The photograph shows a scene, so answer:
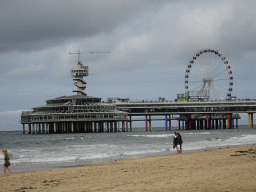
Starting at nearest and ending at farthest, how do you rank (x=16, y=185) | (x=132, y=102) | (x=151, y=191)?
(x=151, y=191), (x=16, y=185), (x=132, y=102)

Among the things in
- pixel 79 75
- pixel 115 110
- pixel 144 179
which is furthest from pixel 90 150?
pixel 79 75

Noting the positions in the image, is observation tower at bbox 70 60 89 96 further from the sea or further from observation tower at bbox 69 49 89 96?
the sea

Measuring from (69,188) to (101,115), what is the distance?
82561 millimetres

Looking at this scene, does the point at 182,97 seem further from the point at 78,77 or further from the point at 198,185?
the point at 198,185

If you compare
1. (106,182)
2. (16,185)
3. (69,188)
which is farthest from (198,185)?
(16,185)

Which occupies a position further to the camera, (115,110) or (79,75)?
(79,75)

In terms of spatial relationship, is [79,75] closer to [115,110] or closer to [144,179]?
[115,110]

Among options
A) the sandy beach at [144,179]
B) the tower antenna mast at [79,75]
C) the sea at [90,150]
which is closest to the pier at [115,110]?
the tower antenna mast at [79,75]

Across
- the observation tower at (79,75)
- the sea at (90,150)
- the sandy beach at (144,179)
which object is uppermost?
the observation tower at (79,75)

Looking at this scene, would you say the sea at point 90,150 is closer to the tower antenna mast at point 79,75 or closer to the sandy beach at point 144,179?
the sandy beach at point 144,179

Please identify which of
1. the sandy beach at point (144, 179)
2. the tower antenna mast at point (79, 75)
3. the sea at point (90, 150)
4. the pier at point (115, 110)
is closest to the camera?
the sandy beach at point (144, 179)

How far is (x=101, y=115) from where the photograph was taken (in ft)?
314

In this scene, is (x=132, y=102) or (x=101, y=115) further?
(x=132, y=102)

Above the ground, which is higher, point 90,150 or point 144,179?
point 144,179
